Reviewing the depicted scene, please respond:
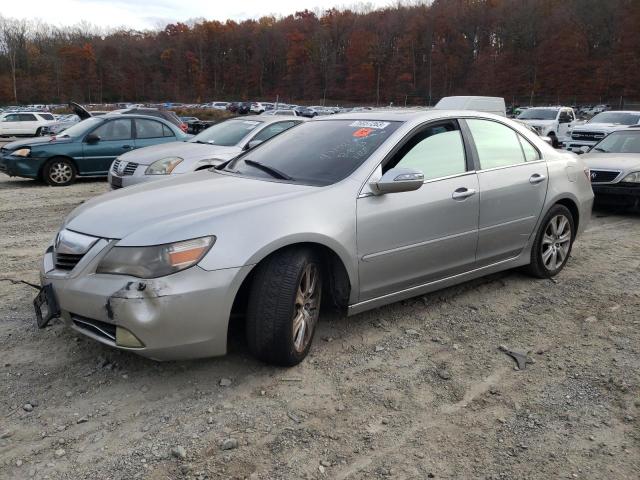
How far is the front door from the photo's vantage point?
359 centimetres

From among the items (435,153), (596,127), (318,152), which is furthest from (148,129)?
(596,127)

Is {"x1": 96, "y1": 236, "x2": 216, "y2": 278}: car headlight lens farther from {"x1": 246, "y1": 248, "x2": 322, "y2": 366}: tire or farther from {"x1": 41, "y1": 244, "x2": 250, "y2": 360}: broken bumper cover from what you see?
{"x1": 246, "y1": 248, "x2": 322, "y2": 366}: tire

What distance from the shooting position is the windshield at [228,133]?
8.52 m

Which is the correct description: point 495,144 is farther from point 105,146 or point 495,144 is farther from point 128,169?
point 105,146

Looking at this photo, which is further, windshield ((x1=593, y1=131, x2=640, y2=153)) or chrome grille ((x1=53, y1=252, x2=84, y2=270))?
windshield ((x1=593, y1=131, x2=640, y2=153))

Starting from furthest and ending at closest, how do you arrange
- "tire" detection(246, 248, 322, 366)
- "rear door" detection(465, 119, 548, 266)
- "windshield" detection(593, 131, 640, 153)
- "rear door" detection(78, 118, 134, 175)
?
1. "rear door" detection(78, 118, 134, 175)
2. "windshield" detection(593, 131, 640, 153)
3. "rear door" detection(465, 119, 548, 266)
4. "tire" detection(246, 248, 322, 366)

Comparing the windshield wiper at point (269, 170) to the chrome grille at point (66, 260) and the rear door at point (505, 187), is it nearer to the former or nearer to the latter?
the chrome grille at point (66, 260)

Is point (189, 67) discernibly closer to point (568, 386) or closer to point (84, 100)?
point (84, 100)

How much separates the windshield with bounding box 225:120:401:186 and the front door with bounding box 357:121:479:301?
237 mm

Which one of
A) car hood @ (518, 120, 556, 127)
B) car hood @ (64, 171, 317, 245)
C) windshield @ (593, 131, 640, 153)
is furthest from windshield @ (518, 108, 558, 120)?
car hood @ (64, 171, 317, 245)

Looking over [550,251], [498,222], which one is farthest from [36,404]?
[550,251]

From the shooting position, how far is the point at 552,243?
200 inches

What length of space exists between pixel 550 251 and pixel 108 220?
3885 millimetres

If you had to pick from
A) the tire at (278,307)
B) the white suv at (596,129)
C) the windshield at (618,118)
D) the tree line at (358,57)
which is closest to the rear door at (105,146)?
the tire at (278,307)
